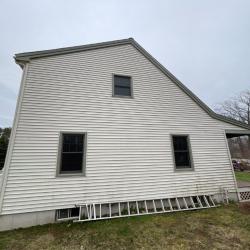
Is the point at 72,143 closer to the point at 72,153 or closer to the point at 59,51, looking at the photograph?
the point at 72,153

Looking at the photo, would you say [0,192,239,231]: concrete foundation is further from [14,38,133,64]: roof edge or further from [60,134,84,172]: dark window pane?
[14,38,133,64]: roof edge

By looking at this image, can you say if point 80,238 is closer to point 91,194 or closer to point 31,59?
point 91,194

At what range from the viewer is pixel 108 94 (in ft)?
21.1

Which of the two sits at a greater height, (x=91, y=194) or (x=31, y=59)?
(x=31, y=59)

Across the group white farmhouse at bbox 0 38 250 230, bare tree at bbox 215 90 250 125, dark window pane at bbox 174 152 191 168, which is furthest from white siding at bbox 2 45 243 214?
bare tree at bbox 215 90 250 125

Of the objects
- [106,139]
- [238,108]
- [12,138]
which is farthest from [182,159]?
[238,108]

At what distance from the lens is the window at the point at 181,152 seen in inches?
261

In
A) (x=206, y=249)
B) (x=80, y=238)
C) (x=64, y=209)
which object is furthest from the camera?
(x=64, y=209)

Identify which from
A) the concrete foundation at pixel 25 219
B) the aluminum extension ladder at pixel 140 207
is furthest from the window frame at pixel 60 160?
the concrete foundation at pixel 25 219

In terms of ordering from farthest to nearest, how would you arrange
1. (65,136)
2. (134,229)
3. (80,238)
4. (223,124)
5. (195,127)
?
(223,124)
(195,127)
(65,136)
(134,229)
(80,238)

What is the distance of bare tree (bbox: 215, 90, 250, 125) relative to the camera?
30.7 meters

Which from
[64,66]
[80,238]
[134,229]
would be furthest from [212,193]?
[64,66]

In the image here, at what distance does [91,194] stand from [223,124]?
739cm

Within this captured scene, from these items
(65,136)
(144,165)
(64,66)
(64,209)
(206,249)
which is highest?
(64,66)
